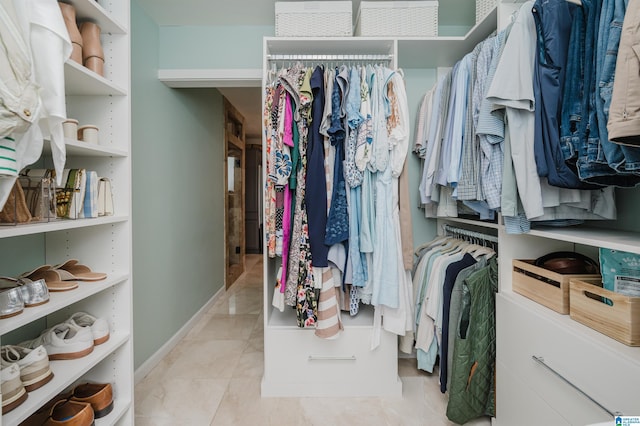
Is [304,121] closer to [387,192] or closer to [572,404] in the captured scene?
[387,192]

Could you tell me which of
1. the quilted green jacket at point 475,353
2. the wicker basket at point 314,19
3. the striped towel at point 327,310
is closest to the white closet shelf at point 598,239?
the quilted green jacket at point 475,353

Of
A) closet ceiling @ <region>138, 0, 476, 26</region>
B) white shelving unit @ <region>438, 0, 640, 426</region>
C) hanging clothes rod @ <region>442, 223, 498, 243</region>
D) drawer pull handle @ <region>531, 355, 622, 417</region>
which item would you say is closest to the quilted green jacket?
white shelving unit @ <region>438, 0, 640, 426</region>

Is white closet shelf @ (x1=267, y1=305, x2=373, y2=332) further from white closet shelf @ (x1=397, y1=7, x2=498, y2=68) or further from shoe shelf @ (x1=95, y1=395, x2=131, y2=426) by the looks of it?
white closet shelf @ (x1=397, y1=7, x2=498, y2=68)

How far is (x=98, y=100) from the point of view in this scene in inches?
51.0

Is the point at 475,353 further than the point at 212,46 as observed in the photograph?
A: No

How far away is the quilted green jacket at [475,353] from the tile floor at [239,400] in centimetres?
18

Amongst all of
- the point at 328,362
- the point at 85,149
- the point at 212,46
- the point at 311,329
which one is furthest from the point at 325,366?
the point at 212,46

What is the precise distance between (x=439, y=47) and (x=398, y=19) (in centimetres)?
31

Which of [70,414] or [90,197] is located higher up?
[90,197]

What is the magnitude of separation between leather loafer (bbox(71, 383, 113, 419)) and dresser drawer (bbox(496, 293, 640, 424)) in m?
1.64

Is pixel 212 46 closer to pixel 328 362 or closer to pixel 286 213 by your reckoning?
pixel 286 213

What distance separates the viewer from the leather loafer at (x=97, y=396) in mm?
1175

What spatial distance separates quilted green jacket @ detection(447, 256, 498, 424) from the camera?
1431 mm

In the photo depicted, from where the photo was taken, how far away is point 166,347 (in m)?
2.24
